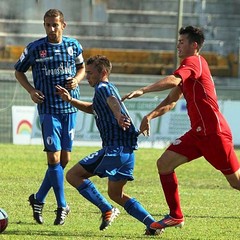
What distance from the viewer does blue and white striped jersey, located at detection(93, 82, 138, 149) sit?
8766 mm

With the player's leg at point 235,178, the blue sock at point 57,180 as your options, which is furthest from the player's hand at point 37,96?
the player's leg at point 235,178

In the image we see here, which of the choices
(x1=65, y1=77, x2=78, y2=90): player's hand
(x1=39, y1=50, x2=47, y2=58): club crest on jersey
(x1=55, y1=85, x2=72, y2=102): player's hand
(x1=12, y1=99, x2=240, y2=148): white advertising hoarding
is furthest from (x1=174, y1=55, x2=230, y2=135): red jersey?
(x1=12, y1=99, x2=240, y2=148): white advertising hoarding

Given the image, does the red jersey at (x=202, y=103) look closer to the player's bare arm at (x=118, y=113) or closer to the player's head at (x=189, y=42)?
the player's head at (x=189, y=42)

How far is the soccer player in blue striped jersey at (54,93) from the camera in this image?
32.0 ft

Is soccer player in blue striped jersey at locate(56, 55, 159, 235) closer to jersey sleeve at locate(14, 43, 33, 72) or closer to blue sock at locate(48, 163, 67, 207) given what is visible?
blue sock at locate(48, 163, 67, 207)

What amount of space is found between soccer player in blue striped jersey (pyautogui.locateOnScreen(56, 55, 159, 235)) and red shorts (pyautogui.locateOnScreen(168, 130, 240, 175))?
47cm

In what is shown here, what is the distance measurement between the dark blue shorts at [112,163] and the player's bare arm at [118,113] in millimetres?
336

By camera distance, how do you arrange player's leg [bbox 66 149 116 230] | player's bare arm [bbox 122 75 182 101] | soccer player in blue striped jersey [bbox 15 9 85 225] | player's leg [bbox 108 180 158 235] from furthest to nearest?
1. soccer player in blue striped jersey [bbox 15 9 85 225]
2. player's leg [bbox 66 149 116 230]
3. player's leg [bbox 108 180 158 235]
4. player's bare arm [bbox 122 75 182 101]

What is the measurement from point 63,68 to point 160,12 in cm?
2446

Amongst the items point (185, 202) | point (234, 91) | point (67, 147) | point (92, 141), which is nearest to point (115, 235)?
point (67, 147)

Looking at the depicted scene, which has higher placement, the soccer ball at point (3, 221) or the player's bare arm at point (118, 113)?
the player's bare arm at point (118, 113)

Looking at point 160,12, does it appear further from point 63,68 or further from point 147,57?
point 63,68

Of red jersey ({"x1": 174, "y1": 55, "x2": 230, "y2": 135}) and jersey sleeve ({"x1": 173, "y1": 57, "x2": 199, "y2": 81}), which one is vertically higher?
jersey sleeve ({"x1": 173, "y1": 57, "x2": 199, "y2": 81})

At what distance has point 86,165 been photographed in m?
8.95
